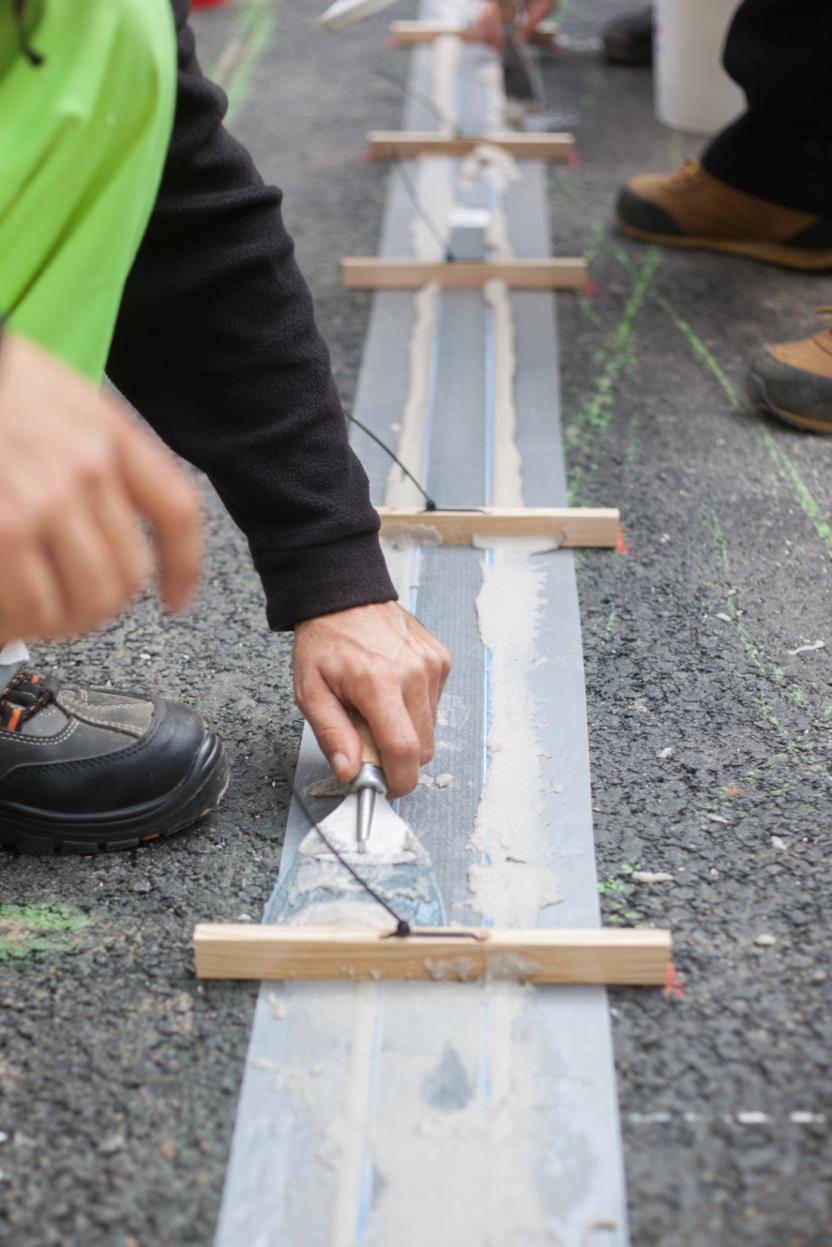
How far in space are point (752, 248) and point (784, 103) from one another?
28 cm

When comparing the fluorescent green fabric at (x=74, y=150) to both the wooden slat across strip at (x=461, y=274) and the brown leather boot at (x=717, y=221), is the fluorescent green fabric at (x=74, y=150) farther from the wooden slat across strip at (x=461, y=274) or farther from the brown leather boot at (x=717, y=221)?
the brown leather boot at (x=717, y=221)

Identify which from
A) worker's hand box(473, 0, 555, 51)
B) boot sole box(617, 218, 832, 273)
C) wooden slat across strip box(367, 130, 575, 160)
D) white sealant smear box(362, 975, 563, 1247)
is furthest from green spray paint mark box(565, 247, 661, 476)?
worker's hand box(473, 0, 555, 51)

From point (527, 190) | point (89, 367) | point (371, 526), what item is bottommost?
point (527, 190)

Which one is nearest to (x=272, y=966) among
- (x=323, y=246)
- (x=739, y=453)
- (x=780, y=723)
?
(x=780, y=723)

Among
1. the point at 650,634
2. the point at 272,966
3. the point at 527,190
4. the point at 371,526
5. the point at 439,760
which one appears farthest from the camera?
the point at 527,190

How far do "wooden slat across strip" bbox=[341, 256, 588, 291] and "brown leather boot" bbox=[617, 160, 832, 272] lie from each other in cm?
27

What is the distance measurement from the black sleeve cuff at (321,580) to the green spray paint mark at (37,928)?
346mm

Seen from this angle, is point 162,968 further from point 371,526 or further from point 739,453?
point 739,453

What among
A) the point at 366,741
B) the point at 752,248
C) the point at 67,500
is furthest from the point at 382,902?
the point at 752,248

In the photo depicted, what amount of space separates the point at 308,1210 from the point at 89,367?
2.09 ft

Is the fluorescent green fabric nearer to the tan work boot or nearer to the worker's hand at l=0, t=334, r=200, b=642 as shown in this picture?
the worker's hand at l=0, t=334, r=200, b=642

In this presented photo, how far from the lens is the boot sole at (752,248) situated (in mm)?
2516

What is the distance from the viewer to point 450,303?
2.45 meters

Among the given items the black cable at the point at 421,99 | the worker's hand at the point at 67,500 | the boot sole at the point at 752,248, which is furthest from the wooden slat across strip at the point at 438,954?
the black cable at the point at 421,99
